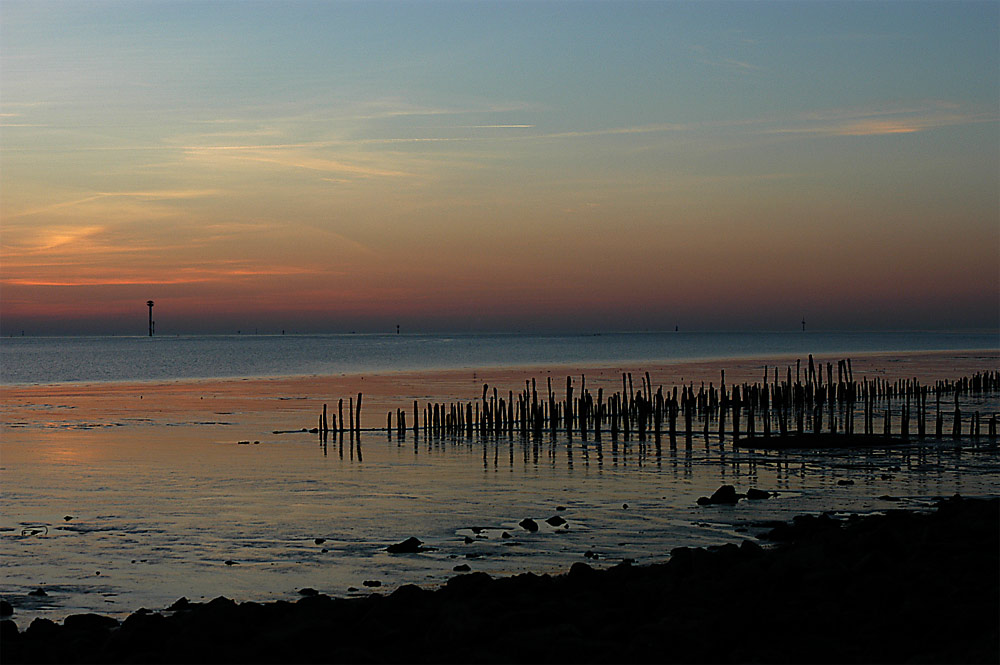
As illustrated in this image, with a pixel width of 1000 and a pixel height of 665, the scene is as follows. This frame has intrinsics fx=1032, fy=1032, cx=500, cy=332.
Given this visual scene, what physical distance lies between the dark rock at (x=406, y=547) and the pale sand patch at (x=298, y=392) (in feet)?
90.1

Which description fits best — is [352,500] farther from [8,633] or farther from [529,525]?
[8,633]

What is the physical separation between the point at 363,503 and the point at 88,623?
12.3 metres

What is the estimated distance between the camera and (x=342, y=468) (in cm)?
3266

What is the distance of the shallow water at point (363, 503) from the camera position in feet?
59.1

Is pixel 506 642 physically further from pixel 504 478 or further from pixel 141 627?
pixel 504 478

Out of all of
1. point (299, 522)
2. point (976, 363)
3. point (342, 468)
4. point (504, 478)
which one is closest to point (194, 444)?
point (342, 468)

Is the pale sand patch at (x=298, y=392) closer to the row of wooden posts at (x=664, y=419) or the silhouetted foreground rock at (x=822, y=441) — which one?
the row of wooden posts at (x=664, y=419)

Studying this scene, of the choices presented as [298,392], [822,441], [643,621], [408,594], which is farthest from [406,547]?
[298,392]

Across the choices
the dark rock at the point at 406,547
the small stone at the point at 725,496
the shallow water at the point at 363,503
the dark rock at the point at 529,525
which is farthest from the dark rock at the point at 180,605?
the small stone at the point at 725,496

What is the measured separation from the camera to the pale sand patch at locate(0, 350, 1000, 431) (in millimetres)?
52812

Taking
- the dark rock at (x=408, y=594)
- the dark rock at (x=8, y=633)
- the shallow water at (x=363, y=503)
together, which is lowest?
the shallow water at (x=363, y=503)

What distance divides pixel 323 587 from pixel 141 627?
4.91 metres

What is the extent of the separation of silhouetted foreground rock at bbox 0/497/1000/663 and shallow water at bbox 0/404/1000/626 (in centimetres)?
341

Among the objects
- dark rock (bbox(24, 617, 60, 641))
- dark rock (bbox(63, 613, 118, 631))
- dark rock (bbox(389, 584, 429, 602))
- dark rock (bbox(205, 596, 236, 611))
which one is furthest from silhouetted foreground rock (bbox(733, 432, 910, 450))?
dark rock (bbox(24, 617, 60, 641))
